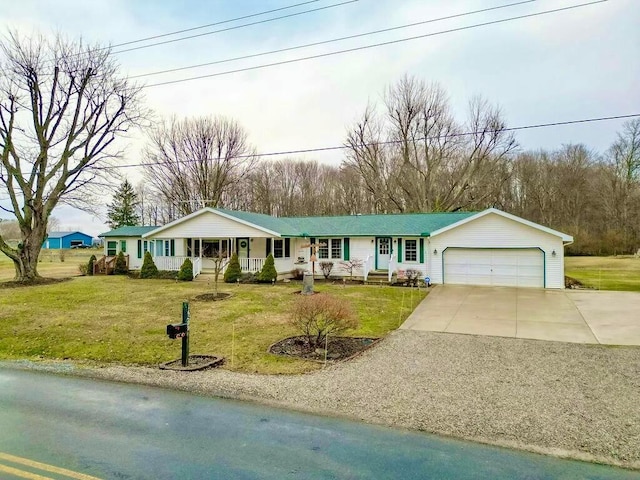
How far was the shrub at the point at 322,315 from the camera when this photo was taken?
9.83 m

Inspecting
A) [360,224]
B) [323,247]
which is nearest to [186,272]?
[323,247]

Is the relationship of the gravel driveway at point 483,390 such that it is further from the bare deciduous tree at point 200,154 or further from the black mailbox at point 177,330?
the bare deciduous tree at point 200,154

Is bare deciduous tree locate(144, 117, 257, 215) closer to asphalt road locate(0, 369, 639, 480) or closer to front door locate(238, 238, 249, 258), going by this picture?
front door locate(238, 238, 249, 258)

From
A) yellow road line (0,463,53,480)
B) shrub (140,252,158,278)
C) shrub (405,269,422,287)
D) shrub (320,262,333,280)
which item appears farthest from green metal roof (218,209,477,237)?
yellow road line (0,463,53,480)

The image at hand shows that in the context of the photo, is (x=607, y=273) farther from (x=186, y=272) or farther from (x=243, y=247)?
(x=186, y=272)

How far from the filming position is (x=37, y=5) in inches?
464

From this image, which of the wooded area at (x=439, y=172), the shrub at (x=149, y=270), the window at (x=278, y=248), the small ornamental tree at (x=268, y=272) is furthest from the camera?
the wooded area at (x=439, y=172)

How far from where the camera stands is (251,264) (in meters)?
24.6

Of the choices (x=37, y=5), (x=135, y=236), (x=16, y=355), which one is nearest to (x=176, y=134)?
(x=135, y=236)

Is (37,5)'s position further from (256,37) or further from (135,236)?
(135,236)

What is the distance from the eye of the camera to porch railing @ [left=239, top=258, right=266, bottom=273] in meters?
24.4

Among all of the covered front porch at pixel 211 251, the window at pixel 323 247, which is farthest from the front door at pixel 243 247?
the window at pixel 323 247

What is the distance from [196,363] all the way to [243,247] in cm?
1782

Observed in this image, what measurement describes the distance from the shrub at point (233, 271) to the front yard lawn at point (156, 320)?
5.30ft
